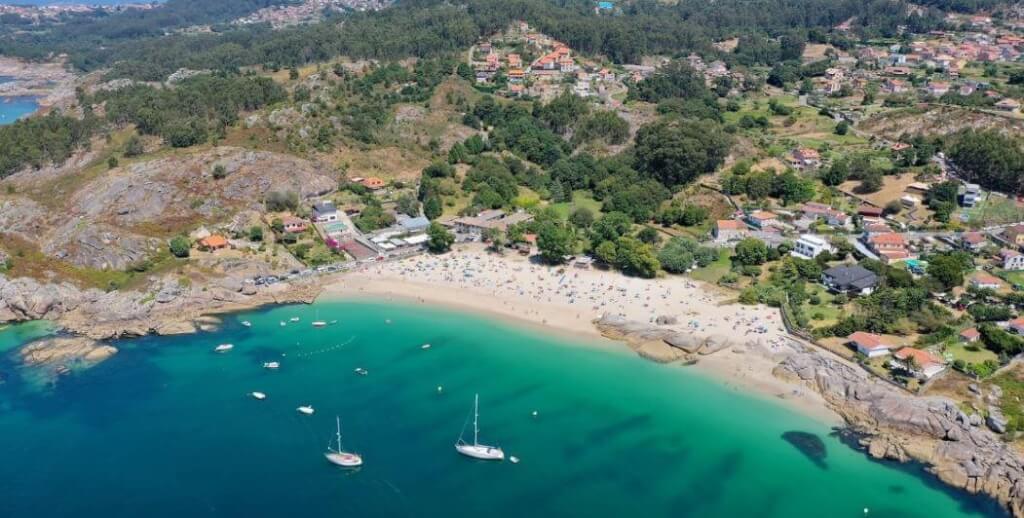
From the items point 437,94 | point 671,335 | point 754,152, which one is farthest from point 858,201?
point 437,94

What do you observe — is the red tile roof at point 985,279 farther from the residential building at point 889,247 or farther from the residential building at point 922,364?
the residential building at point 922,364

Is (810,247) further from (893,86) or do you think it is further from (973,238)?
(893,86)

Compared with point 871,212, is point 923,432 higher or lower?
lower

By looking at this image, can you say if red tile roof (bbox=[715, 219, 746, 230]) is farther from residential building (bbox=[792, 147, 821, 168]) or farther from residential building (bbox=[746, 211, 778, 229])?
residential building (bbox=[792, 147, 821, 168])

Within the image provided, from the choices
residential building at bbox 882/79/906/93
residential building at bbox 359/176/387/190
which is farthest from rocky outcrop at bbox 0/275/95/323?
residential building at bbox 882/79/906/93

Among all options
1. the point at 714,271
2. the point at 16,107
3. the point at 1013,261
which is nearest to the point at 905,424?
the point at 714,271

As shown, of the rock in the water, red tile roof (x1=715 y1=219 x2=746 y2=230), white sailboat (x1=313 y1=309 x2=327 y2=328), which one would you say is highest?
red tile roof (x1=715 y1=219 x2=746 y2=230)

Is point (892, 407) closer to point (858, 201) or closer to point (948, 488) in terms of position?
point (948, 488)
